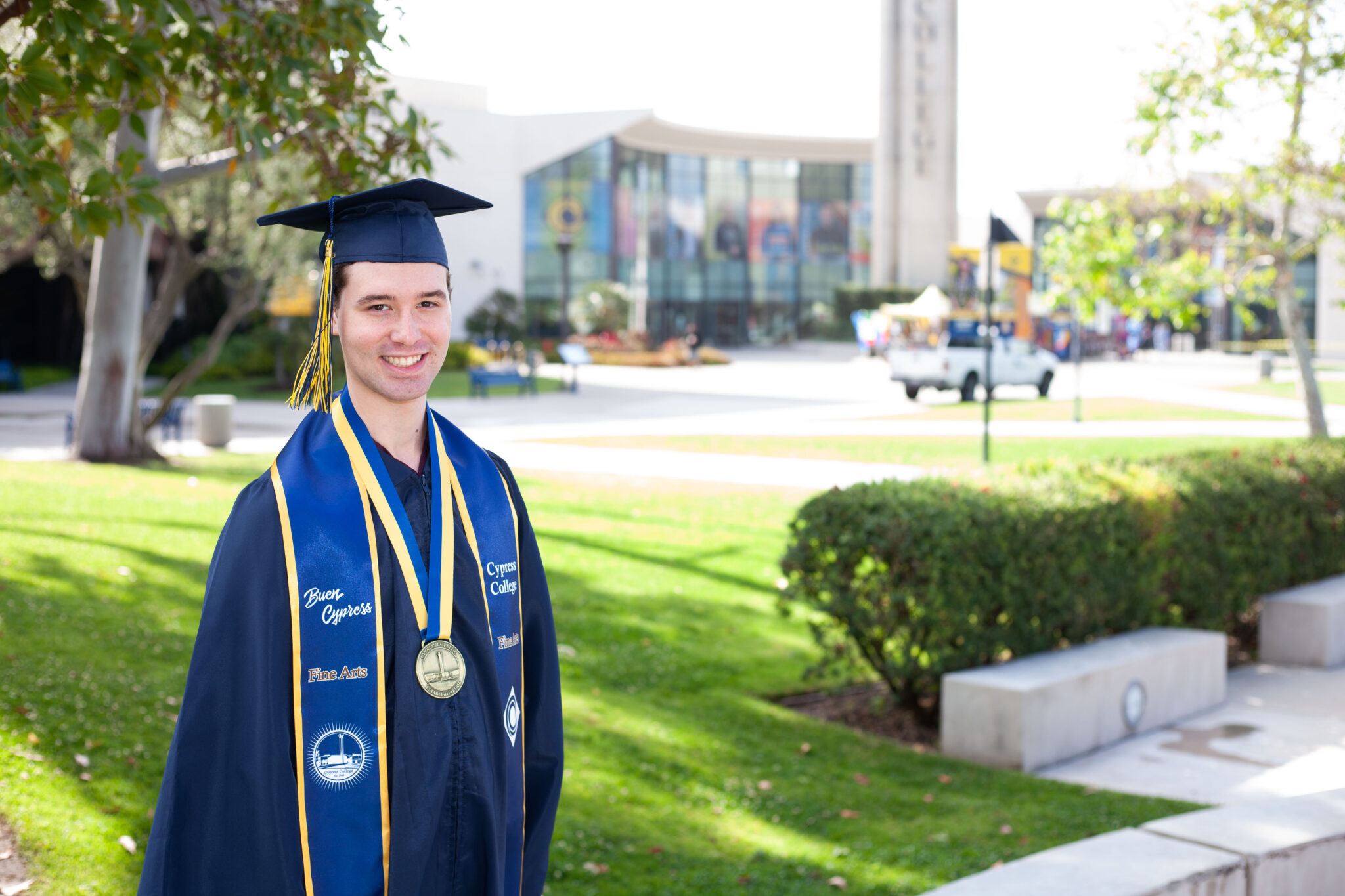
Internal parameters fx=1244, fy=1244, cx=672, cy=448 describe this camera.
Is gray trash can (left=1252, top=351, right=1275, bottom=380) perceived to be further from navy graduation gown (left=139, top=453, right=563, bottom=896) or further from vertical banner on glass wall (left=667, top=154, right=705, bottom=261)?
navy graduation gown (left=139, top=453, right=563, bottom=896)

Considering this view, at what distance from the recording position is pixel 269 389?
1294 inches

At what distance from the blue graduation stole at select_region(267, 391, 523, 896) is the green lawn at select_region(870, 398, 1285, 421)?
2139 centimetres

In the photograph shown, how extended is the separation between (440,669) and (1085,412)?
24.0m

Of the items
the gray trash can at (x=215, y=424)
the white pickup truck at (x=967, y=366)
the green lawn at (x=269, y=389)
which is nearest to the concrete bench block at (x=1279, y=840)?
the gray trash can at (x=215, y=424)

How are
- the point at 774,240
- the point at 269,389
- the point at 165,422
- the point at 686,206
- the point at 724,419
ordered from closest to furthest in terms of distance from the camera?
the point at 165,422 → the point at 724,419 → the point at 269,389 → the point at 686,206 → the point at 774,240

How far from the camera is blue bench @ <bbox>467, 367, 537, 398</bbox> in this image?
2881 centimetres

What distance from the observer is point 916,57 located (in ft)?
199

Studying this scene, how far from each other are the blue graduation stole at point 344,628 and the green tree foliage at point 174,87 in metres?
2.35

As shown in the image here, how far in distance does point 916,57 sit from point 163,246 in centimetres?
4003

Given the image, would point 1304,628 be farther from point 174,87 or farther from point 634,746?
point 174,87

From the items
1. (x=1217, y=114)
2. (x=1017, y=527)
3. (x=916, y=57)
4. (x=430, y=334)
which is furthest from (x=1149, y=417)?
(x=916, y=57)

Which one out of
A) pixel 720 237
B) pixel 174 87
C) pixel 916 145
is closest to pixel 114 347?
pixel 174 87

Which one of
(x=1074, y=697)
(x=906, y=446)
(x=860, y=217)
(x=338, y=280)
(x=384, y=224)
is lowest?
(x=1074, y=697)

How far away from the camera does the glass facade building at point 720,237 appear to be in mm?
61156
